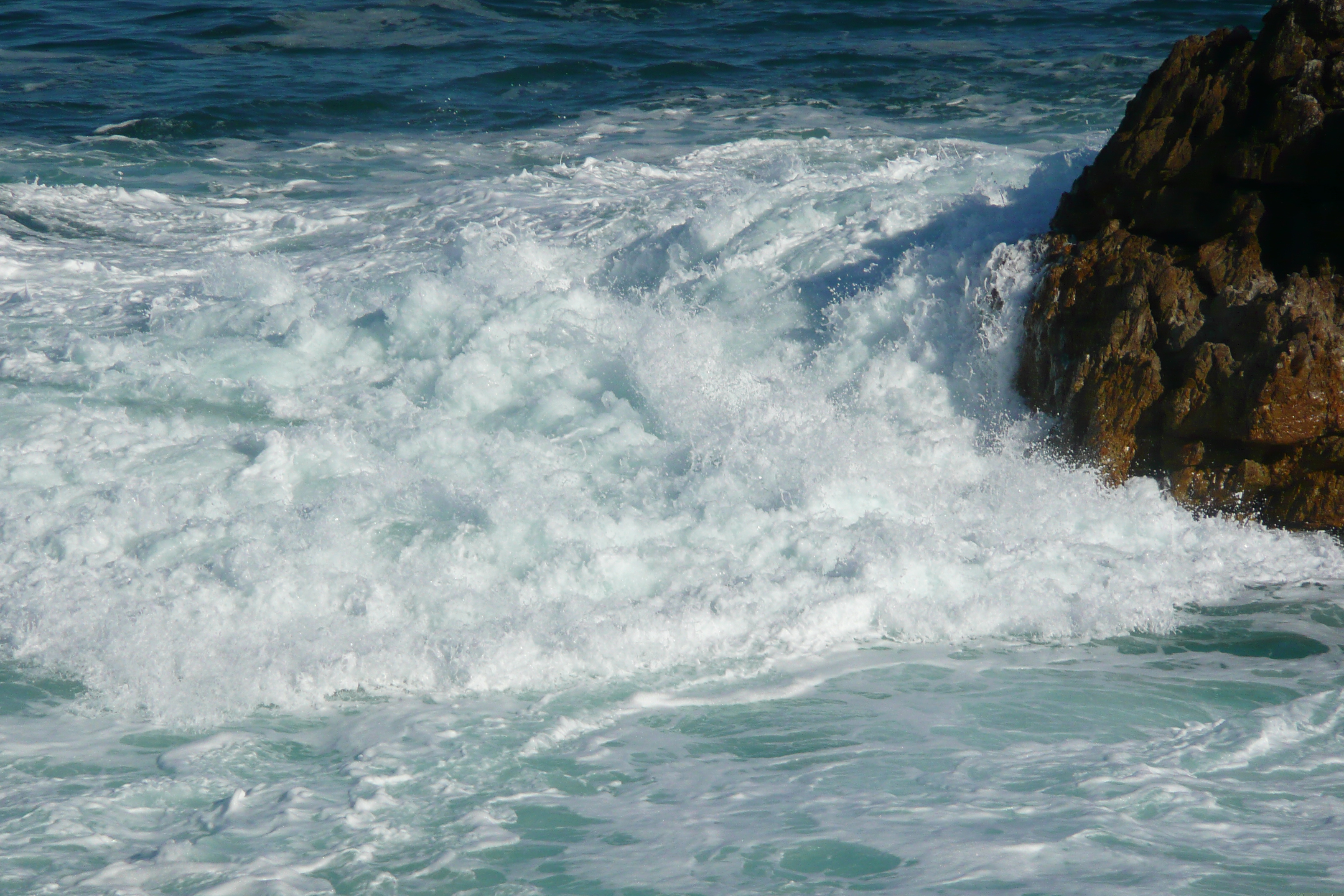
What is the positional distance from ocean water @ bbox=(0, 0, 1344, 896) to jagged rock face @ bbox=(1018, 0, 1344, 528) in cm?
23

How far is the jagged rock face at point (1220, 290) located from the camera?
530cm

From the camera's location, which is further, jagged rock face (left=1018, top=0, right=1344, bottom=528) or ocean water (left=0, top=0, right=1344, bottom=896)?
jagged rock face (left=1018, top=0, right=1344, bottom=528)

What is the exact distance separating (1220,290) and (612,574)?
339cm

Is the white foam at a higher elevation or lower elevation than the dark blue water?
lower

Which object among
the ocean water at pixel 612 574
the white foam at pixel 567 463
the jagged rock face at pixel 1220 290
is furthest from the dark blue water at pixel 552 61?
the jagged rock face at pixel 1220 290

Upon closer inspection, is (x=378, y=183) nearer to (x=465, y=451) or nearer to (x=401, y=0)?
(x=465, y=451)

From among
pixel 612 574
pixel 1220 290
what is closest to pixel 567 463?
pixel 612 574

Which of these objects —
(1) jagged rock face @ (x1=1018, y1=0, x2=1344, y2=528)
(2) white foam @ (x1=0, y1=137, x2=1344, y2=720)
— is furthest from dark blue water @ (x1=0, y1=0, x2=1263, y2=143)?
(1) jagged rock face @ (x1=1018, y1=0, x2=1344, y2=528)

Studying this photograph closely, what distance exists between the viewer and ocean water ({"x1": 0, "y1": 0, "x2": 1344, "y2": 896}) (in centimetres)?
337

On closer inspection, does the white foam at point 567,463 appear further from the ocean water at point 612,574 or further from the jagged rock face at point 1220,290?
the jagged rock face at point 1220,290

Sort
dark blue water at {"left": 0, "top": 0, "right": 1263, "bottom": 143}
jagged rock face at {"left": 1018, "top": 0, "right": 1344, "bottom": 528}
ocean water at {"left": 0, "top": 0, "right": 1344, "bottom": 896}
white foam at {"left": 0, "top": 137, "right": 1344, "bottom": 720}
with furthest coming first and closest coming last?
1. dark blue water at {"left": 0, "top": 0, "right": 1263, "bottom": 143}
2. jagged rock face at {"left": 1018, "top": 0, "right": 1344, "bottom": 528}
3. white foam at {"left": 0, "top": 137, "right": 1344, "bottom": 720}
4. ocean water at {"left": 0, "top": 0, "right": 1344, "bottom": 896}

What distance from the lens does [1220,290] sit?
5.50 meters

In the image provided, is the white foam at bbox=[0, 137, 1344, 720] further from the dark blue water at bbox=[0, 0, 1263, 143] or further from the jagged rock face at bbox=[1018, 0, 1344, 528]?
the dark blue water at bbox=[0, 0, 1263, 143]

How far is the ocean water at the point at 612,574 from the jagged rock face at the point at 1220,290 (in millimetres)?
227
